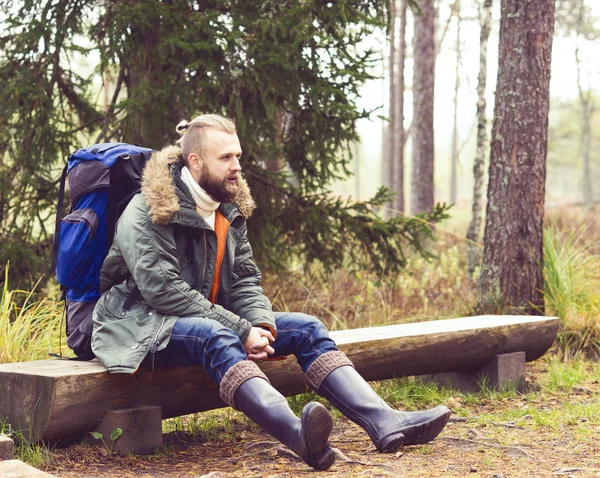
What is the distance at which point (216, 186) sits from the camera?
375 cm

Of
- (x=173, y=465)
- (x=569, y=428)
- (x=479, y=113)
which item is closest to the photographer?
(x=173, y=465)

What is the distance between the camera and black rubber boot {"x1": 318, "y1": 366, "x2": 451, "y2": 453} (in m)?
3.52

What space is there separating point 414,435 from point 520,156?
361 centimetres

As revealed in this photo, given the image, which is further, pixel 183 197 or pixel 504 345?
pixel 504 345

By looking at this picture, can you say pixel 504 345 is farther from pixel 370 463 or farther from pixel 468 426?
pixel 370 463

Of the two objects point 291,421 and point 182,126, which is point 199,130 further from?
point 291,421

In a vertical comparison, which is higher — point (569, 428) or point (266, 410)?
point (266, 410)

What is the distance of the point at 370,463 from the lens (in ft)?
11.3

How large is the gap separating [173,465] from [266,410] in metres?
0.65

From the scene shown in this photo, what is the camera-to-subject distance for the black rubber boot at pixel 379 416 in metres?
3.52

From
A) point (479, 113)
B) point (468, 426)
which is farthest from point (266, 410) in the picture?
point (479, 113)

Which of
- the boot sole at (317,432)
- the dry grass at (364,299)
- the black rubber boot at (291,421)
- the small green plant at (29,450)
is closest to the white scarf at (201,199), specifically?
the black rubber boot at (291,421)

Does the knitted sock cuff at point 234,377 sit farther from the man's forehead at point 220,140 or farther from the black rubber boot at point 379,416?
the man's forehead at point 220,140

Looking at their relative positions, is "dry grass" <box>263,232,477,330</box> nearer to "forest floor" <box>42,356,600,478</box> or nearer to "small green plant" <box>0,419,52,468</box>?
"forest floor" <box>42,356,600,478</box>
